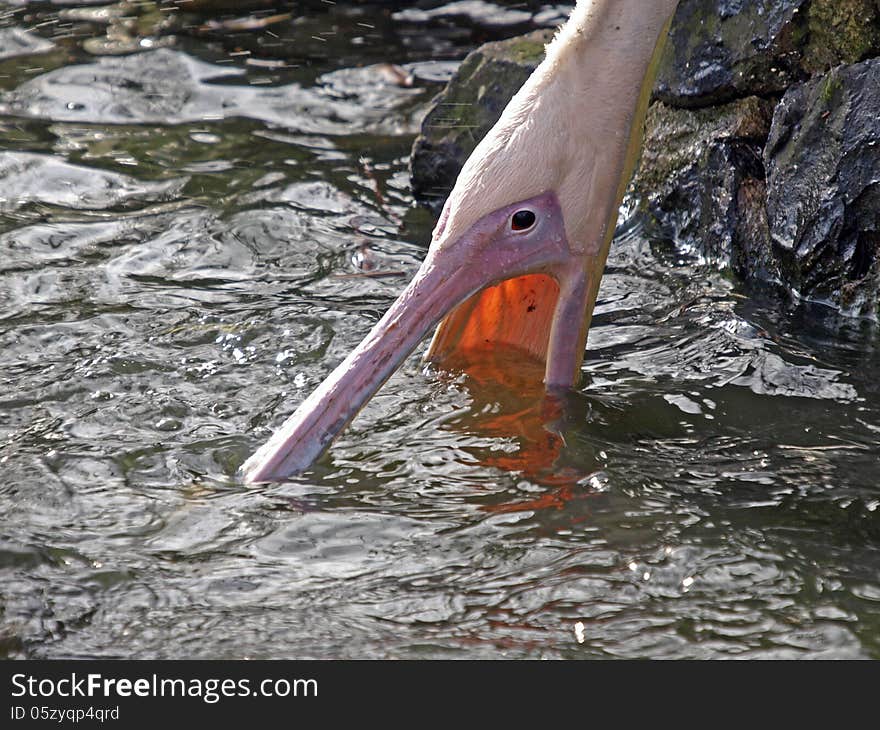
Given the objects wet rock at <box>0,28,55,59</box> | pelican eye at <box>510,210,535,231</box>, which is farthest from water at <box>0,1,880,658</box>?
wet rock at <box>0,28,55,59</box>

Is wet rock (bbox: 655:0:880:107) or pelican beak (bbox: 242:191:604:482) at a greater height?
wet rock (bbox: 655:0:880:107)

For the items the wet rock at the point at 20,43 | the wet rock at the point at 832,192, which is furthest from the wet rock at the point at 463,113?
the wet rock at the point at 20,43

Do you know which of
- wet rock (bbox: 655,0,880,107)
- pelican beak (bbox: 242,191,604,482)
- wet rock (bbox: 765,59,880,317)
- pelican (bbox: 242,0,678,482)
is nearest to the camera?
pelican beak (bbox: 242,191,604,482)

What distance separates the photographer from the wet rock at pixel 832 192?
3.86m

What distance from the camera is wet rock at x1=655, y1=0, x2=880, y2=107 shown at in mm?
4062

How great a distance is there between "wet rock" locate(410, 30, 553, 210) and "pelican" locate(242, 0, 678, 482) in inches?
60.5

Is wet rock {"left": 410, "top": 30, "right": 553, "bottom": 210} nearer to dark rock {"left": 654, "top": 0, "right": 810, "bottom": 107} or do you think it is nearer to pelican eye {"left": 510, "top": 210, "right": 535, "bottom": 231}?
dark rock {"left": 654, "top": 0, "right": 810, "bottom": 107}

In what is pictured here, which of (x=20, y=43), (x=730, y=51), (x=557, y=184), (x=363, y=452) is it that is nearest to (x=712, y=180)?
(x=730, y=51)

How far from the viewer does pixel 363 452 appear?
3.14 metres

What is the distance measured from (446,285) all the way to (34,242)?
1.87 meters

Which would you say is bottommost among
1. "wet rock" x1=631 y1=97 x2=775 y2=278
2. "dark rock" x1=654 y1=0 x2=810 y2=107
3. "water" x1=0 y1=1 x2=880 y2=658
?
"water" x1=0 y1=1 x2=880 y2=658

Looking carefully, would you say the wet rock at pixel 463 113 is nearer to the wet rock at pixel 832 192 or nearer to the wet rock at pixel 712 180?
the wet rock at pixel 712 180

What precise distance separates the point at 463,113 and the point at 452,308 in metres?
1.89
